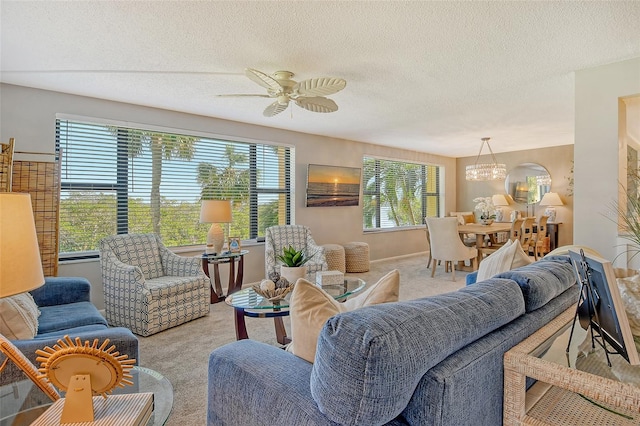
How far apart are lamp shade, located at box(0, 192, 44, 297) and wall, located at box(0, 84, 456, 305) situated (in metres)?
2.73

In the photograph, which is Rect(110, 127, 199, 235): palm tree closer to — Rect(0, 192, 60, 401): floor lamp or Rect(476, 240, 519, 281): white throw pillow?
Rect(0, 192, 60, 401): floor lamp

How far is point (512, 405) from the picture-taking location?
1.14 metres

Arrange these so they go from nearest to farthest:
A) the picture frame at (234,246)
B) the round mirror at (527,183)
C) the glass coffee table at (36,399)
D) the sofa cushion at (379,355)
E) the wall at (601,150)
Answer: the sofa cushion at (379,355)
the glass coffee table at (36,399)
the wall at (601,150)
the picture frame at (234,246)
the round mirror at (527,183)

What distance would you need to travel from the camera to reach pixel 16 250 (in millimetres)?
899

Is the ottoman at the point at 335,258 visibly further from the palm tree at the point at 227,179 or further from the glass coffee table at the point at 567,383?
the glass coffee table at the point at 567,383

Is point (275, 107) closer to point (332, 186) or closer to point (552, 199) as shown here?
point (332, 186)

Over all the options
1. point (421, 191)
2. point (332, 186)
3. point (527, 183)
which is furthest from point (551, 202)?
point (332, 186)

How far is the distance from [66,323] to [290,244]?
290 cm

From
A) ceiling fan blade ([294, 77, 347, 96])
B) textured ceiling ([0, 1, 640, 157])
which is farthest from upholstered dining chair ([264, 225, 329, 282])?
ceiling fan blade ([294, 77, 347, 96])

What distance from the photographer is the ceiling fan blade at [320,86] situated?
250cm

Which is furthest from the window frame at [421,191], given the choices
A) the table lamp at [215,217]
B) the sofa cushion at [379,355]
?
the sofa cushion at [379,355]

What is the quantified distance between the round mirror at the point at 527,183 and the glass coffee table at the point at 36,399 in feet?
26.2

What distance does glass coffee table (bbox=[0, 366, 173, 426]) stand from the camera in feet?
3.86

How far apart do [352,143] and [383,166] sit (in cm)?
110
